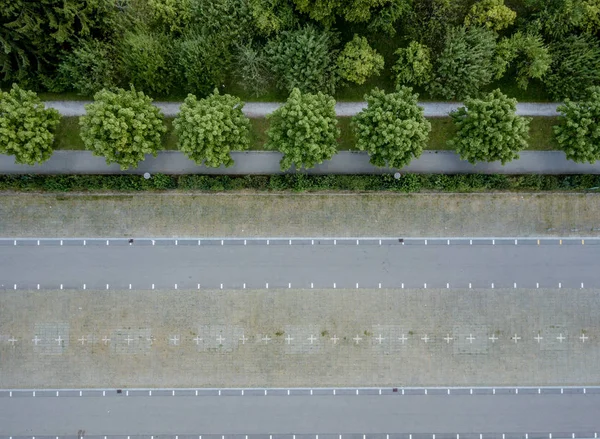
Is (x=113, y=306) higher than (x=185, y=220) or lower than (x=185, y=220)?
lower

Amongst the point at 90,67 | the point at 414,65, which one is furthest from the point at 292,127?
the point at 90,67

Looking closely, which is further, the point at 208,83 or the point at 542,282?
the point at 542,282

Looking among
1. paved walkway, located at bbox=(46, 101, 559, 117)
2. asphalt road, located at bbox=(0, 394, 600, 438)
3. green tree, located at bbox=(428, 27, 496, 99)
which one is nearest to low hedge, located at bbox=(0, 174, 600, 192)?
paved walkway, located at bbox=(46, 101, 559, 117)

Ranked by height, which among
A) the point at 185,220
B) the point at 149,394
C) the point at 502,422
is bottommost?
the point at 502,422

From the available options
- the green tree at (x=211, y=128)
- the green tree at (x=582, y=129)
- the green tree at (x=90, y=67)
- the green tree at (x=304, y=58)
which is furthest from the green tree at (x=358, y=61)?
the green tree at (x=90, y=67)

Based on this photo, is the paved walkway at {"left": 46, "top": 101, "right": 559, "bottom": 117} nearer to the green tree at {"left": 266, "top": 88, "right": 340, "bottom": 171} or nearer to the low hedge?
the green tree at {"left": 266, "top": 88, "right": 340, "bottom": 171}

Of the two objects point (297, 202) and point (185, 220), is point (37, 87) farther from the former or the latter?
point (297, 202)

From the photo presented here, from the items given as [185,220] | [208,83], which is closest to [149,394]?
[185,220]
